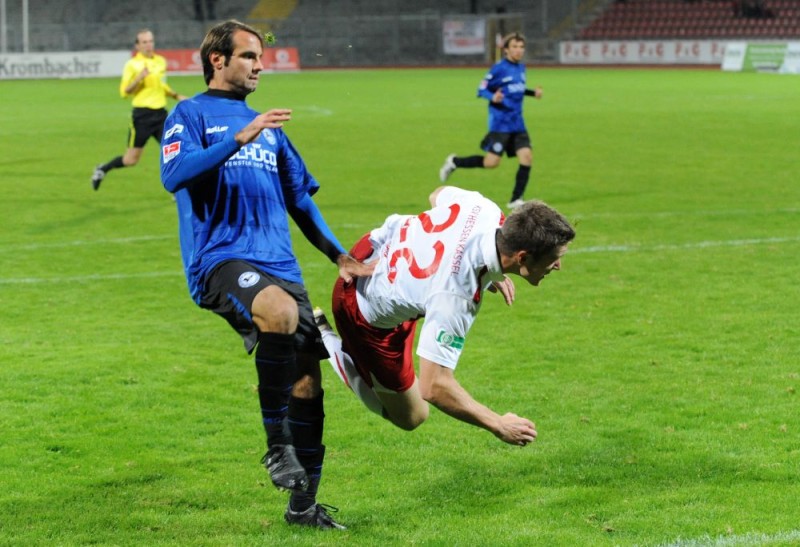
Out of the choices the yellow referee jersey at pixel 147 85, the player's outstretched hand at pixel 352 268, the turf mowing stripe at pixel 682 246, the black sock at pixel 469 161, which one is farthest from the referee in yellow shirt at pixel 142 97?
the player's outstretched hand at pixel 352 268

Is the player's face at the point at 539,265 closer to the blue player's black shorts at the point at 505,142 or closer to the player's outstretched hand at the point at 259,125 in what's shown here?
the player's outstretched hand at the point at 259,125

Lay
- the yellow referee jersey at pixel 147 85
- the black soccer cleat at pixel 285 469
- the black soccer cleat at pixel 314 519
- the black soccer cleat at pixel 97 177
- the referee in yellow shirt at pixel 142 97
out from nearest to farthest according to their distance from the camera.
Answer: the black soccer cleat at pixel 285 469, the black soccer cleat at pixel 314 519, the black soccer cleat at pixel 97 177, the referee in yellow shirt at pixel 142 97, the yellow referee jersey at pixel 147 85

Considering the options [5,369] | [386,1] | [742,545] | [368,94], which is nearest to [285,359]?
[742,545]

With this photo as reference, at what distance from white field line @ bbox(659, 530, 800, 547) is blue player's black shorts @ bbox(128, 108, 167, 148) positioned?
506 inches

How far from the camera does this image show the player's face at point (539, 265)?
4480 mm

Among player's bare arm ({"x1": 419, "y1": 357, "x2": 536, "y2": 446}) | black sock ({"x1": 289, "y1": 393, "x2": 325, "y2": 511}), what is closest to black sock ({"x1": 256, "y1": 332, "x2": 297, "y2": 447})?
black sock ({"x1": 289, "y1": 393, "x2": 325, "y2": 511})

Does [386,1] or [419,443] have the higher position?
[386,1]

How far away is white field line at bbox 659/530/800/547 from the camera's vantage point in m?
4.80

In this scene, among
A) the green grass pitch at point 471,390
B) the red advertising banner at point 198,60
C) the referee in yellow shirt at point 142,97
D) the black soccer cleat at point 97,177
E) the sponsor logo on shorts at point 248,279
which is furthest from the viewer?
the red advertising banner at point 198,60

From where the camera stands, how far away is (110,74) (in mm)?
44656

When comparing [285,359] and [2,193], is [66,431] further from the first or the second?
[2,193]

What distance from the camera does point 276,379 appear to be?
495cm

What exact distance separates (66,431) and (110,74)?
132 feet

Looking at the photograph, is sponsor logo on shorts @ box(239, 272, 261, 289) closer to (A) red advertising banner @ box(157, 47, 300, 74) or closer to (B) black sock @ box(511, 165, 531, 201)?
(B) black sock @ box(511, 165, 531, 201)
